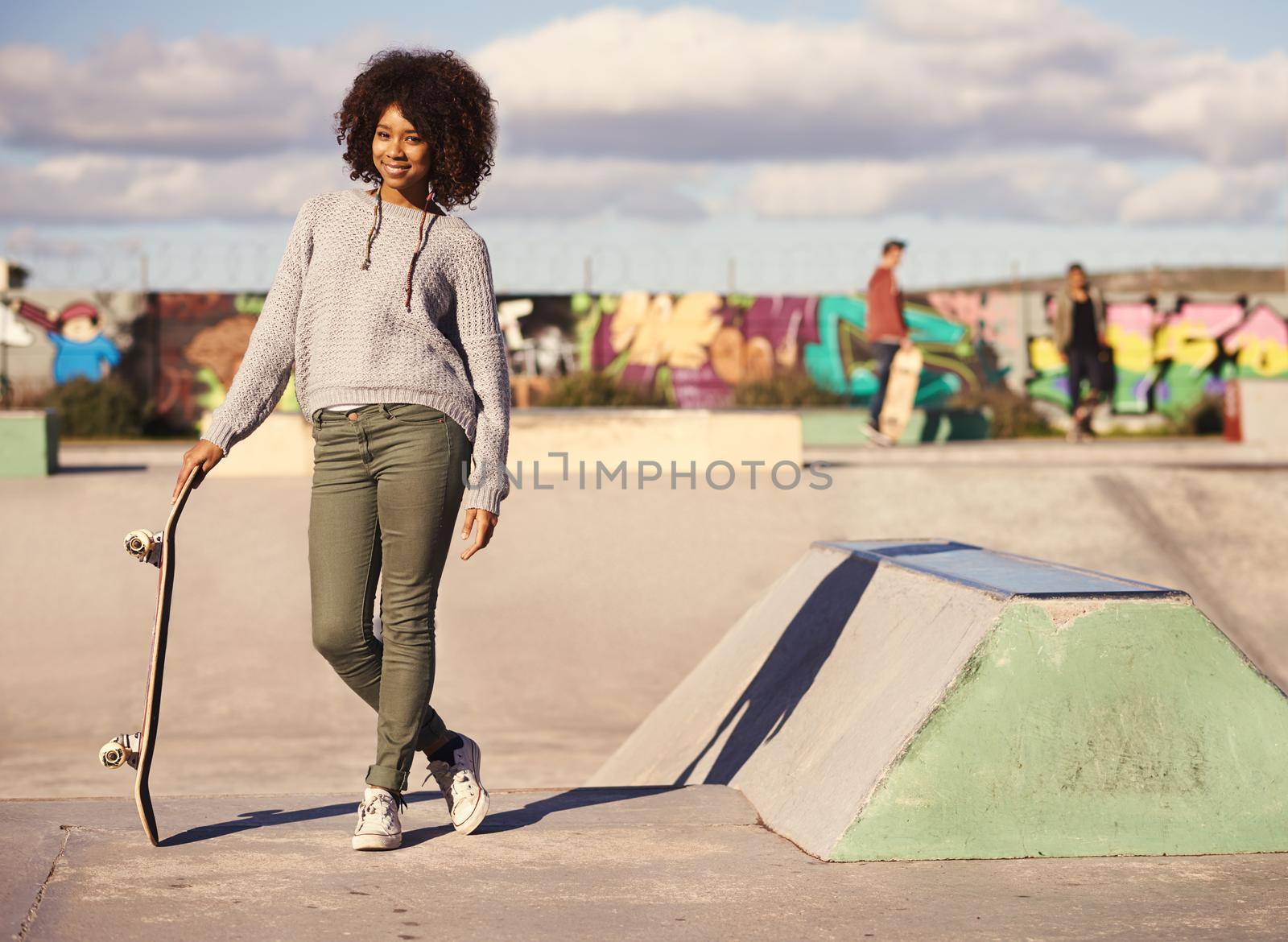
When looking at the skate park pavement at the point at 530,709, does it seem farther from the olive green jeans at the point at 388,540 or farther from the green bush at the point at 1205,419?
the green bush at the point at 1205,419

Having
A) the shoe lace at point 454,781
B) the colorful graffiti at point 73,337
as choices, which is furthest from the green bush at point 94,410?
the shoe lace at point 454,781

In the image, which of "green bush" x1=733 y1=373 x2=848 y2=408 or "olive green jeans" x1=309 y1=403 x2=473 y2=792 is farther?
"green bush" x1=733 y1=373 x2=848 y2=408

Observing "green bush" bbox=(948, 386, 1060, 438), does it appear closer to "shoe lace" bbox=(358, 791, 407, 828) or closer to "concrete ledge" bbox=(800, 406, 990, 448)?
"concrete ledge" bbox=(800, 406, 990, 448)

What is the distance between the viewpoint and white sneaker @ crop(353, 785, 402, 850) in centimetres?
315

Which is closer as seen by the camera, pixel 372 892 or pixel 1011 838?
pixel 372 892

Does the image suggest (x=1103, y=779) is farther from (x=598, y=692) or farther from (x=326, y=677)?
(x=326, y=677)

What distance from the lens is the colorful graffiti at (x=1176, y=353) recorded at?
24.4 meters

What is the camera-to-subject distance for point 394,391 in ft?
10.6

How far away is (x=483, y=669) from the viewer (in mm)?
7039

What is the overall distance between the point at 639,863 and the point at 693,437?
742 centimetres

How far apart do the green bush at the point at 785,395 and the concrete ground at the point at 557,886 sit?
1795 centimetres

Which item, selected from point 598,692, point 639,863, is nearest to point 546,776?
point 598,692

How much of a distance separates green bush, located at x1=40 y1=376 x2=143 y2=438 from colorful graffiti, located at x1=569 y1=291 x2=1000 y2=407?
23.6 ft

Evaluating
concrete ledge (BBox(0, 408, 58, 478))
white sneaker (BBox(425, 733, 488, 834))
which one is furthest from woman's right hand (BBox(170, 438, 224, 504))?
concrete ledge (BBox(0, 408, 58, 478))
